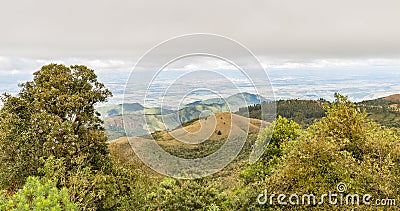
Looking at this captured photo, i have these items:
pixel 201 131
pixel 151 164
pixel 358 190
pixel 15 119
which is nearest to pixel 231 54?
pixel 201 131

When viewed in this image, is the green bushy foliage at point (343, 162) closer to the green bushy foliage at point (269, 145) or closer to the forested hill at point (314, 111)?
the green bushy foliage at point (269, 145)

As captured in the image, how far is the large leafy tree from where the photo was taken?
54.7ft

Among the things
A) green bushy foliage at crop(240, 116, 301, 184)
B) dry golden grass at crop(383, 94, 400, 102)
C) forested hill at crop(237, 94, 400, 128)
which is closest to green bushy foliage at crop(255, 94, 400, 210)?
green bushy foliage at crop(240, 116, 301, 184)

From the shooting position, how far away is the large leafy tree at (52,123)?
1669 cm

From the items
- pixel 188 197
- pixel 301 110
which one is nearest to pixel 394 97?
pixel 301 110

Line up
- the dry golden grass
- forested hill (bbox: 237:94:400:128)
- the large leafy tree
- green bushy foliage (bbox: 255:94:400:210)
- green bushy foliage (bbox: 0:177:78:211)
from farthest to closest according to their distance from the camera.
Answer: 1. the dry golden grass
2. forested hill (bbox: 237:94:400:128)
3. the large leafy tree
4. green bushy foliage (bbox: 255:94:400:210)
5. green bushy foliage (bbox: 0:177:78:211)

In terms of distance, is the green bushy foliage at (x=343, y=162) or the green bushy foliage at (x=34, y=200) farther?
the green bushy foliage at (x=343, y=162)

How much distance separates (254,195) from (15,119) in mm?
13438

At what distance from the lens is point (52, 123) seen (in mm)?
16906

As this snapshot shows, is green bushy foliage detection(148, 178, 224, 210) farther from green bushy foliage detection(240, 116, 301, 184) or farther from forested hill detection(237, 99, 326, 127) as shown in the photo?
forested hill detection(237, 99, 326, 127)

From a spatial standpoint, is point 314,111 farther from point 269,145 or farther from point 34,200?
point 34,200

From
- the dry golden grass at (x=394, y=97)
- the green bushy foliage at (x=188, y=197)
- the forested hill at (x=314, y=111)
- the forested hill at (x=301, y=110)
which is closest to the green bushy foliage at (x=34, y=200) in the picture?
the green bushy foliage at (x=188, y=197)

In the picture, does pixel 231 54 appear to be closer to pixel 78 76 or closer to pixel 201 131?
pixel 201 131

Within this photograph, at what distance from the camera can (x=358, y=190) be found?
532 inches
